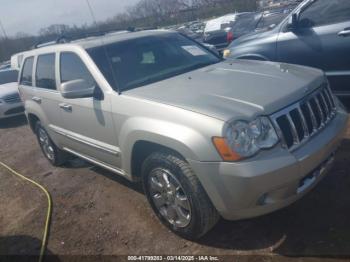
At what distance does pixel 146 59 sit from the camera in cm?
393

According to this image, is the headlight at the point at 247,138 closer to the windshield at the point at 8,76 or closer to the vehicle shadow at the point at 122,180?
the vehicle shadow at the point at 122,180

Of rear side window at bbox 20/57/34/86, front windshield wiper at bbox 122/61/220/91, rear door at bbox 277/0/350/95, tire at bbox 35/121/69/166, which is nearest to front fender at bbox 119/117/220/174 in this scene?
front windshield wiper at bbox 122/61/220/91

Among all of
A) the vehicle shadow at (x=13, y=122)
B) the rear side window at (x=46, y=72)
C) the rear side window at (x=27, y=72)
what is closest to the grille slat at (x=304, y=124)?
the rear side window at (x=46, y=72)

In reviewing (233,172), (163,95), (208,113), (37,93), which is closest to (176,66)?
(163,95)

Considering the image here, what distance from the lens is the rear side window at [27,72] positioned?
5.37 m

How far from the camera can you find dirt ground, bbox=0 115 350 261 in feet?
9.64

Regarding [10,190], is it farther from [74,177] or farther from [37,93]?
[37,93]

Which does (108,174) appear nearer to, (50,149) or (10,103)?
→ (50,149)

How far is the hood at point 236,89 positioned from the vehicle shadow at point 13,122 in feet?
25.4

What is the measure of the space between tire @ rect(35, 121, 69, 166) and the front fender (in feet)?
8.00

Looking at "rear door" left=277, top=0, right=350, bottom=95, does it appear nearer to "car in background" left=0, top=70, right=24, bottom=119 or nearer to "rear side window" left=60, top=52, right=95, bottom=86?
"rear side window" left=60, top=52, right=95, bottom=86

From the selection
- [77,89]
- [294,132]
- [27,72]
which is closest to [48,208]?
[77,89]

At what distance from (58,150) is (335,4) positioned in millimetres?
4491

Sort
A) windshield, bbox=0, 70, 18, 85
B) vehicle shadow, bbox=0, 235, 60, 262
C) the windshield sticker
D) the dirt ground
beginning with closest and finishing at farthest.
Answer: the dirt ground
vehicle shadow, bbox=0, 235, 60, 262
the windshield sticker
windshield, bbox=0, 70, 18, 85
